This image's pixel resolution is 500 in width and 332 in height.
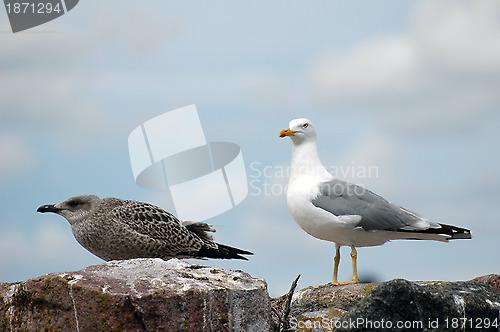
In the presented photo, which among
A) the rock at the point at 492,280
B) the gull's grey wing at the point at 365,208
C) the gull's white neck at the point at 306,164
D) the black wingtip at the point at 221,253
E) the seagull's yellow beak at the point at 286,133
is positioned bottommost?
the rock at the point at 492,280

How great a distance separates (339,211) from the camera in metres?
9.97

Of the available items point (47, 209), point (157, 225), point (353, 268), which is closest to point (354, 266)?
point (353, 268)

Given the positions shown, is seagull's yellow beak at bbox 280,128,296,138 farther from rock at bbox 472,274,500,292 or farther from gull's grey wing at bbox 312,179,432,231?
rock at bbox 472,274,500,292

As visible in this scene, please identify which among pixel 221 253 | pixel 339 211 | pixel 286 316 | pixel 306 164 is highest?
pixel 306 164

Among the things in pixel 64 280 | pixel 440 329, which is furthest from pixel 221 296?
pixel 440 329

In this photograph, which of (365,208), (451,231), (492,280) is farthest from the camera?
(451,231)

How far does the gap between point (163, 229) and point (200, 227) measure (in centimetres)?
107

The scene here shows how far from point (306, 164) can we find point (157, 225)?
8.34ft

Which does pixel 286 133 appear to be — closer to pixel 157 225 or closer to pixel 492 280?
pixel 157 225

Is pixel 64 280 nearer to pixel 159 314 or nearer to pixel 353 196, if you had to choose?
pixel 159 314

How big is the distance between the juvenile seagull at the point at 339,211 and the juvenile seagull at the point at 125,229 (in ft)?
6.49

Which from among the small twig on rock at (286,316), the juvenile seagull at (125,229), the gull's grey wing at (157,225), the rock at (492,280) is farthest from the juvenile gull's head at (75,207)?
the rock at (492,280)

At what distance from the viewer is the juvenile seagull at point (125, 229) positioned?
1045 centimetres

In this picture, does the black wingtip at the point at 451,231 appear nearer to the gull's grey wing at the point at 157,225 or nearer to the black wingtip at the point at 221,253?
the black wingtip at the point at 221,253
